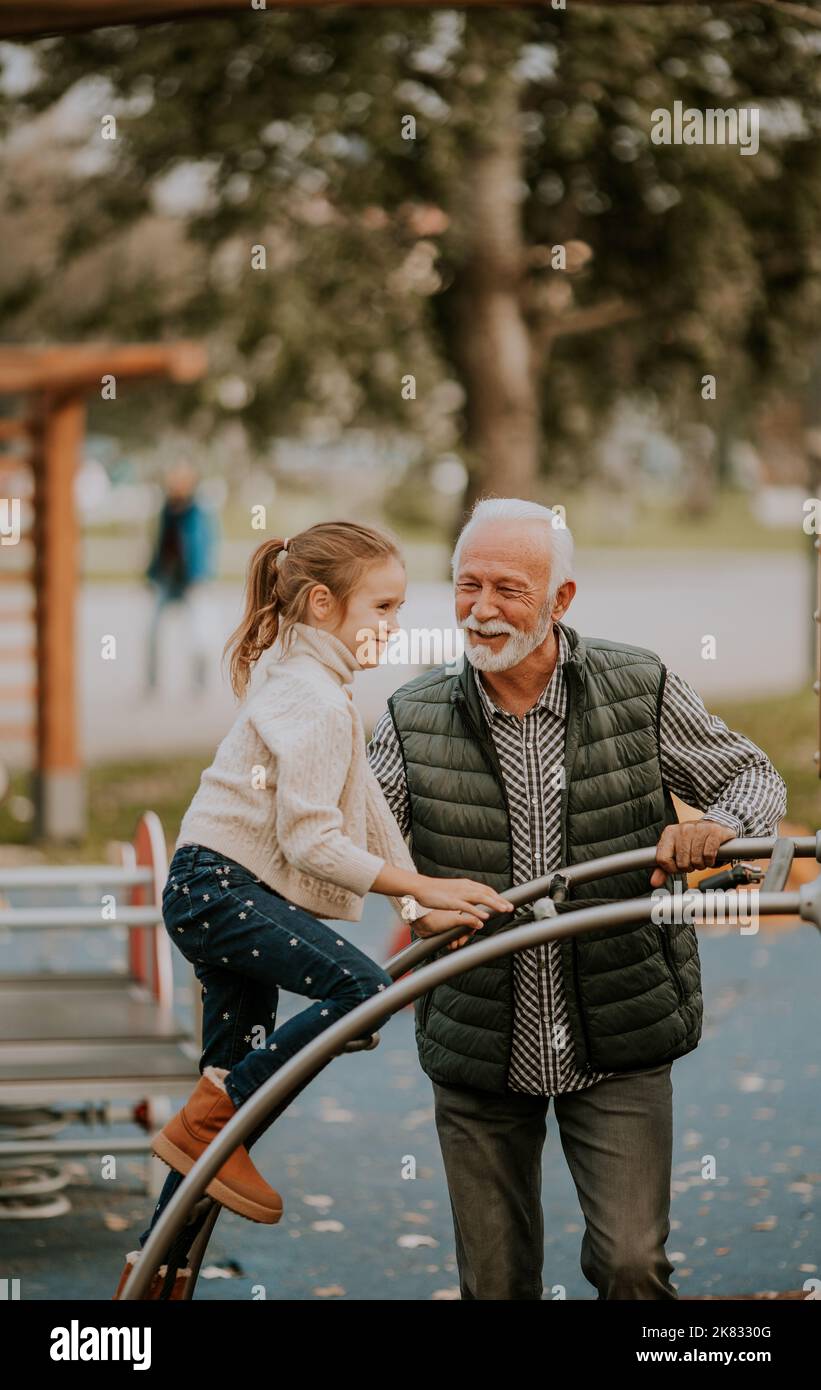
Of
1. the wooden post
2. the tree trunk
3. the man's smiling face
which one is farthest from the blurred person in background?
→ the man's smiling face

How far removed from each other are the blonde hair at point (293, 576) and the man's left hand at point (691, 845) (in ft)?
2.19

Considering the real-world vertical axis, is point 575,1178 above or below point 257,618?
below

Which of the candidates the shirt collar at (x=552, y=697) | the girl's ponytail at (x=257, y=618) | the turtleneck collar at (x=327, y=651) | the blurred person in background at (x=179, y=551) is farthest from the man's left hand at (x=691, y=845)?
the blurred person in background at (x=179, y=551)

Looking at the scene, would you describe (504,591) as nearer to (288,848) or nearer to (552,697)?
(552,697)

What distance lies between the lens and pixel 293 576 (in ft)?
11.8

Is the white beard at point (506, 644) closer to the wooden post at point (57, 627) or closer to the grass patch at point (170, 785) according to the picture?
the grass patch at point (170, 785)

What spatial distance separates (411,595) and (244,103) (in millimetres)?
7704


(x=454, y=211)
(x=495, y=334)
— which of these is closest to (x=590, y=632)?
(x=495, y=334)

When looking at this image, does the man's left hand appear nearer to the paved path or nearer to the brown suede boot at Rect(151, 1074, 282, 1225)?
the brown suede boot at Rect(151, 1074, 282, 1225)

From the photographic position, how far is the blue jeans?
3467mm

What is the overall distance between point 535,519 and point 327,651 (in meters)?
0.48

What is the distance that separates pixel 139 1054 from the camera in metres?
5.61

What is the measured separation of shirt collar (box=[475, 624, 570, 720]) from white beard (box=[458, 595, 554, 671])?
14 centimetres

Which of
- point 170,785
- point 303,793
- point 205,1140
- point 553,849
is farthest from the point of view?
point 170,785
